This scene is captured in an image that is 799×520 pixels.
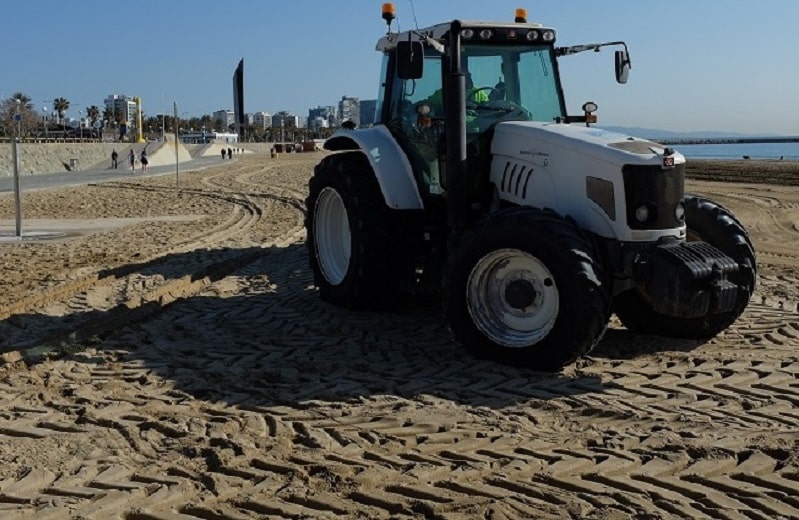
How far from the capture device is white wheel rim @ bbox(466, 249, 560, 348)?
5738 mm

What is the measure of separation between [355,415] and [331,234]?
3.73m

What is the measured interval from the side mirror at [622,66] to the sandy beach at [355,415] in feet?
6.33

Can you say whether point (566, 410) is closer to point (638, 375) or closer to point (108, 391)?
point (638, 375)

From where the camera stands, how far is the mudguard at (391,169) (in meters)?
7.16

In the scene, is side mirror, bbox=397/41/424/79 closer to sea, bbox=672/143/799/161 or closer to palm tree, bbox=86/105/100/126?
sea, bbox=672/143/799/161

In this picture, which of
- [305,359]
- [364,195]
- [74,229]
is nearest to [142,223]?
[74,229]

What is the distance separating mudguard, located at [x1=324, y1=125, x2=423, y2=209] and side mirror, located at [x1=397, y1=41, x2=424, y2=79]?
4.11 ft

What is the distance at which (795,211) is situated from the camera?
18438mm

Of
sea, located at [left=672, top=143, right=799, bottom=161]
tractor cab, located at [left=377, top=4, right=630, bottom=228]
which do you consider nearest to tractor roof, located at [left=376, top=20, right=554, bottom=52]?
tractor cab, located at [left=377, top=4, right=630, bottom=228]

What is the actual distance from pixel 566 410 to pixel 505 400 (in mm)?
363

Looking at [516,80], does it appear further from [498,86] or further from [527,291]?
[527,291]

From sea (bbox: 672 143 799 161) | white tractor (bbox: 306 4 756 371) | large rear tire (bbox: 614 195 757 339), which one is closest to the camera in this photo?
white tractor (bbox: 306 4 756 371)

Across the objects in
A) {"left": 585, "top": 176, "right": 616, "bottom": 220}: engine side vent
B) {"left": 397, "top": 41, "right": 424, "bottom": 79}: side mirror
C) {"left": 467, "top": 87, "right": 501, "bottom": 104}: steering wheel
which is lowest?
{"left": 585, "top": 176, "right": 616, "bottom": 220}: engine side vent

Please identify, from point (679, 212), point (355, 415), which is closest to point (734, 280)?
point (679, 212)
